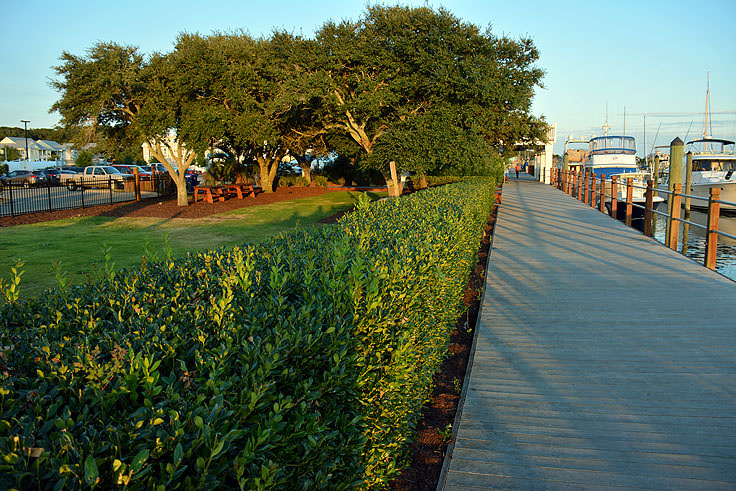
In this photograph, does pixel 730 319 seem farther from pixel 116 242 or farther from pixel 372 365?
pixel 116 242

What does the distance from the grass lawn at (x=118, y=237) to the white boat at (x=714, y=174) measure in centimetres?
1940

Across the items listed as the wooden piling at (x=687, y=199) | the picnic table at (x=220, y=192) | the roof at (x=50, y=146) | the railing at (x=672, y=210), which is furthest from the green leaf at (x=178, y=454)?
the roof at (x=50, y=146)

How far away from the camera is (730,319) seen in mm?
6039

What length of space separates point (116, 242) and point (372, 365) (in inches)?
528

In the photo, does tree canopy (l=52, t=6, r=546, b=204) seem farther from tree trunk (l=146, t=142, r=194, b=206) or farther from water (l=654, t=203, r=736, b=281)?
water (l=654, t=203, r=736, b=281)

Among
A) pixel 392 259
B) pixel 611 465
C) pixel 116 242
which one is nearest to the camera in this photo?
pixel 611 465

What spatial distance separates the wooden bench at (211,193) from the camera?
1003 inches

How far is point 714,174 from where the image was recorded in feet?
90.2

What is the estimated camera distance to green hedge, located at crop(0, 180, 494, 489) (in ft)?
4.84

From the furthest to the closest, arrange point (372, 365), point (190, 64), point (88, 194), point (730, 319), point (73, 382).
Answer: point (88, 194)
point (190, 64)
point (730, 319)
point (372, 365)
point (73, 382)

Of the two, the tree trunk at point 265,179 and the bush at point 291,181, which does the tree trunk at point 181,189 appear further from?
the bush at point 291,181

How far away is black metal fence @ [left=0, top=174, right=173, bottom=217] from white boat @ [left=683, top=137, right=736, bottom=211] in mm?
28793

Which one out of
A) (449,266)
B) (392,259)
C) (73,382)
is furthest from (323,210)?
(73,382)

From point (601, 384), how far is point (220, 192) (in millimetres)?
24642
